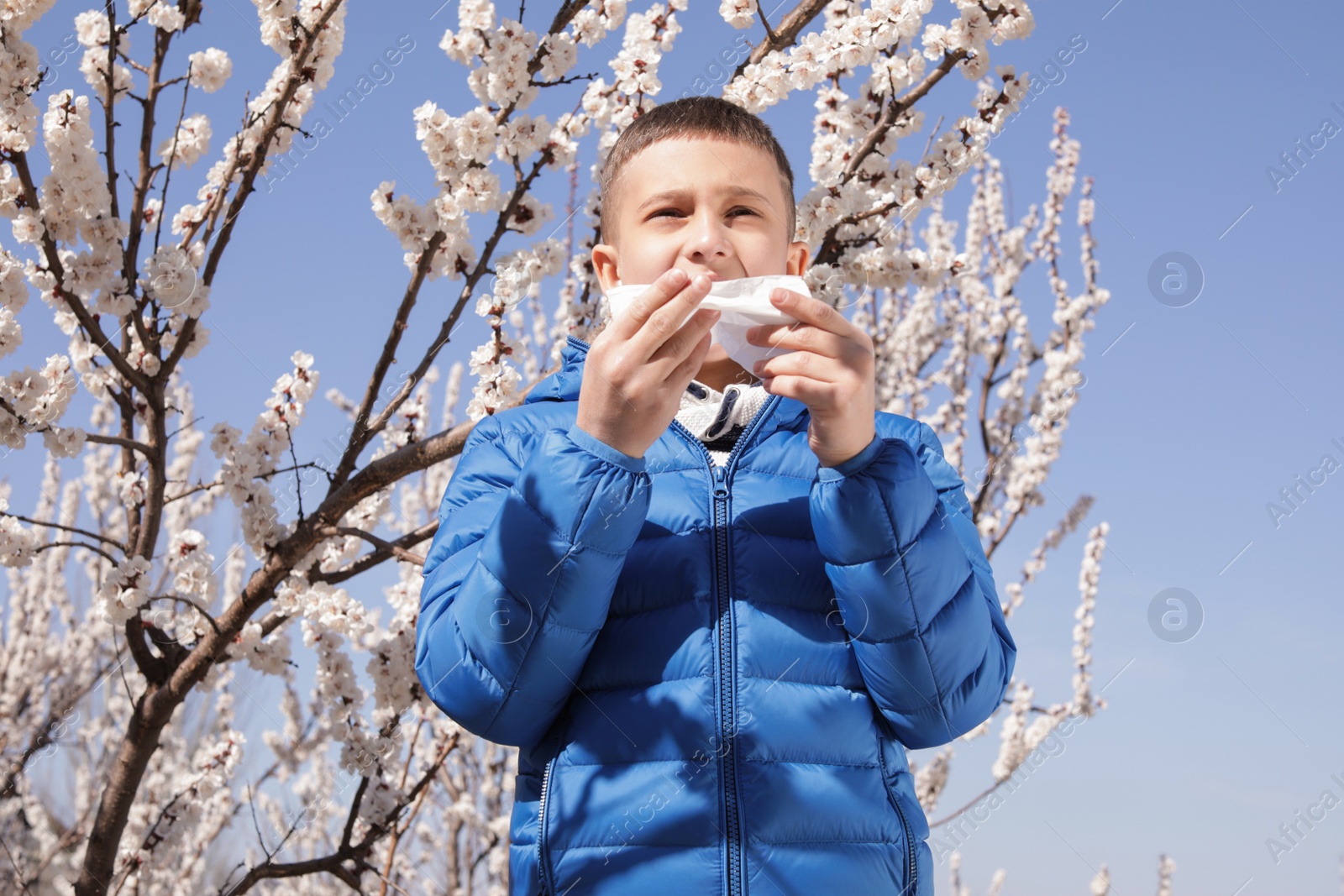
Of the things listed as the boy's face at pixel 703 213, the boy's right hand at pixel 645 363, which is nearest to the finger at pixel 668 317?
the boy's right hand at pixel 645 363

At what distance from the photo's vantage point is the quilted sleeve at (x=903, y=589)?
3.93 ft

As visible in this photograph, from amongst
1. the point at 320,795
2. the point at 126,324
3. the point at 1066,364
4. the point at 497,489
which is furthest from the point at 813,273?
the point at 320,795

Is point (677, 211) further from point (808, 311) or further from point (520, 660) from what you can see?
point (520, 660)

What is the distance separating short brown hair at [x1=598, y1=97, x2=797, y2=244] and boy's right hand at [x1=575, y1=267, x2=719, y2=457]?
0.44 metres

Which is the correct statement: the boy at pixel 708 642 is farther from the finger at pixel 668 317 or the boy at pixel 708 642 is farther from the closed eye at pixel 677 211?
the closed eye at pixel 677 211

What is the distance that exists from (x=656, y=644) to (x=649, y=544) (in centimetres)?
15

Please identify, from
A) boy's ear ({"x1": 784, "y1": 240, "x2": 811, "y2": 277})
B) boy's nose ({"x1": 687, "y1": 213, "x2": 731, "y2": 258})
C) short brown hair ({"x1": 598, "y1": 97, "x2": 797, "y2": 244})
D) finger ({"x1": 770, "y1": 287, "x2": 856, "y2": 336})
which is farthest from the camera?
boy's ear ({"x1": 784, "y1": 240, "x2": 811, "y2": 277})

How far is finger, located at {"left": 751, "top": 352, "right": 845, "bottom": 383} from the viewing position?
3.78ft

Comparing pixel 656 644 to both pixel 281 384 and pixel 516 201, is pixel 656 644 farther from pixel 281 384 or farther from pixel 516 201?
pixel 281 384

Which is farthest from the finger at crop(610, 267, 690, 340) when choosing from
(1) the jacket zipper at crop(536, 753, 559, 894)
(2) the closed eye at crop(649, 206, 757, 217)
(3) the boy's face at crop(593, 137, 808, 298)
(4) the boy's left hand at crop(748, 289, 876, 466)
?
(1) the jacket zipper at crop(536, 753, 559, 894)

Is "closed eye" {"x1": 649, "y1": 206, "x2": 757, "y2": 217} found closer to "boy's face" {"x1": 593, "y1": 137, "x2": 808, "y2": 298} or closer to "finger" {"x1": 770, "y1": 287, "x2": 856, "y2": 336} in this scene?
"boy's face" {"x1": 593, "y1": 137, "x2": 808, "y2": 298}

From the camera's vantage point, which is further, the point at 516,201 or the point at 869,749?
the point at 516,201

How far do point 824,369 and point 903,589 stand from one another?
0.97 feet

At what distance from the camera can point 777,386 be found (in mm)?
1154
